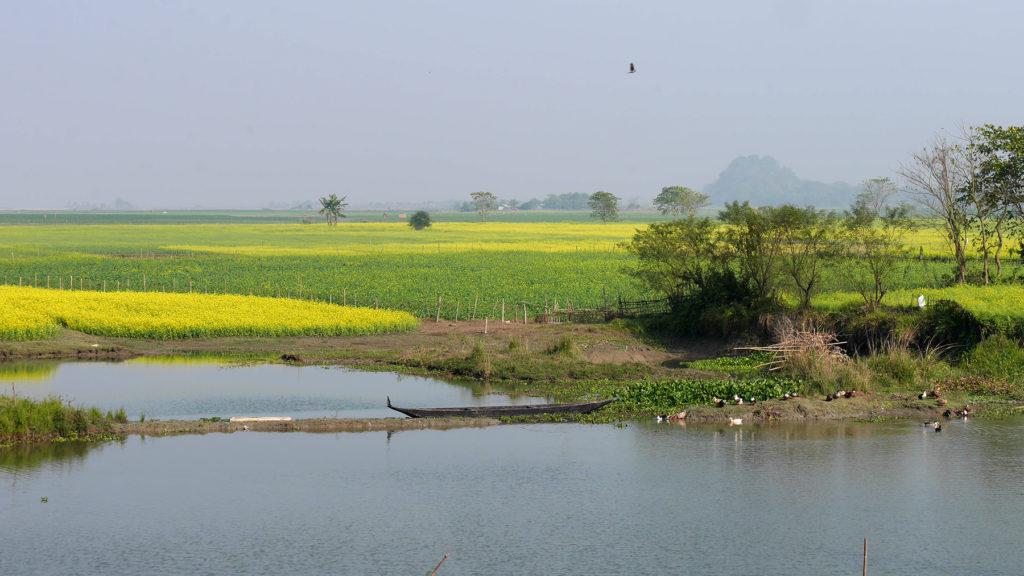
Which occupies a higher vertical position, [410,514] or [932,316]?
[932,316]

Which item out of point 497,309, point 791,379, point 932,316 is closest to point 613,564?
point 791,379

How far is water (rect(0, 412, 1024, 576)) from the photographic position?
16.7 metres

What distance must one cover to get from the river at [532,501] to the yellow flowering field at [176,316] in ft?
58.5

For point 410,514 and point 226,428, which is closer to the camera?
point 410,514

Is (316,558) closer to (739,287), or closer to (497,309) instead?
(739,287)

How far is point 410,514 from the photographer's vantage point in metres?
19.3

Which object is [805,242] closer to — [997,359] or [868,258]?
[868,258]

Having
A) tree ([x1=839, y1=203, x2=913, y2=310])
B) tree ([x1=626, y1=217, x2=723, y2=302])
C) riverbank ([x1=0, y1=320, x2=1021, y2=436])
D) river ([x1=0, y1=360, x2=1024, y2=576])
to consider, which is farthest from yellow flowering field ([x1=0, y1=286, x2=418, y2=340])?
tree ([x1=839, y1=203, x2=913, y2=310])

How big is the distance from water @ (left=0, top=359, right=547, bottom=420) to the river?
3.26 metres

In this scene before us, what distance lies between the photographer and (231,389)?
31625mm

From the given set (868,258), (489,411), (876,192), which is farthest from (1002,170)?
(876,192)

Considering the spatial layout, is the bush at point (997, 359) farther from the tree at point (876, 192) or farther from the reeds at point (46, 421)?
the tree at point (876, 192)

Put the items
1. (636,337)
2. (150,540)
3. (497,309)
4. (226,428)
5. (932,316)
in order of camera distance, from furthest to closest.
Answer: (497,309) < (636,337) < (932,316) < (226,428) < (150,540)

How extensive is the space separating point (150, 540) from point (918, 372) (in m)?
22.4
